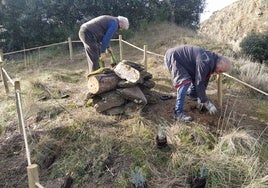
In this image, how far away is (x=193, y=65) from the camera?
15.0 ft

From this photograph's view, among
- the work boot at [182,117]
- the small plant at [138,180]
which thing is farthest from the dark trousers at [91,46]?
the small plant at [138,180]

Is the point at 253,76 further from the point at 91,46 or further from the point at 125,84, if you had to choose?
the point at 91,46

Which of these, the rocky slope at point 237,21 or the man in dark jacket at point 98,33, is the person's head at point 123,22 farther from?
the rocky slope at point 237,21

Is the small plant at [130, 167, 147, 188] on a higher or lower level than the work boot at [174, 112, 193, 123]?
lower

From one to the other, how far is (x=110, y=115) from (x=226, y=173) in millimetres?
2071

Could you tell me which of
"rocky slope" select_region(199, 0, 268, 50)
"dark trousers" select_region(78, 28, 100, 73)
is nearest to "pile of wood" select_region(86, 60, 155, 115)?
"dark trousers" select_region(78, 28, 100, 73)

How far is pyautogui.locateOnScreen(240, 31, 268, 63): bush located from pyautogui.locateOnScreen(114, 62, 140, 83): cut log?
6.20m

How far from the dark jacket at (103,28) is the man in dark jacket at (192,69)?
1.43m

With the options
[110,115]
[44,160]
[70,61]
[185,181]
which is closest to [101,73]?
[110,115]

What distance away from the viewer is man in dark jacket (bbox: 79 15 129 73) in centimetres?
566

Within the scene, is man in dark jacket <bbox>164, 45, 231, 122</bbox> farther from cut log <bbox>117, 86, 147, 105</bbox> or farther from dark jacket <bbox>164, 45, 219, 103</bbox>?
cut log <bbox>117, 86, 147, 105</bbox>

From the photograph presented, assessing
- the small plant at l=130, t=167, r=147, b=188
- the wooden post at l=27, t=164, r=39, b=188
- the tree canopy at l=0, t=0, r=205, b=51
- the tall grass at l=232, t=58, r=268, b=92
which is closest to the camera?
the wooden post at l=27, t=164, r=39, b=188

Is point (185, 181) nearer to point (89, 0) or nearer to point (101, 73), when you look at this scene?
point (101, 73)

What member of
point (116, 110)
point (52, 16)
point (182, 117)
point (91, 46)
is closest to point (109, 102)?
point (116, 110)
